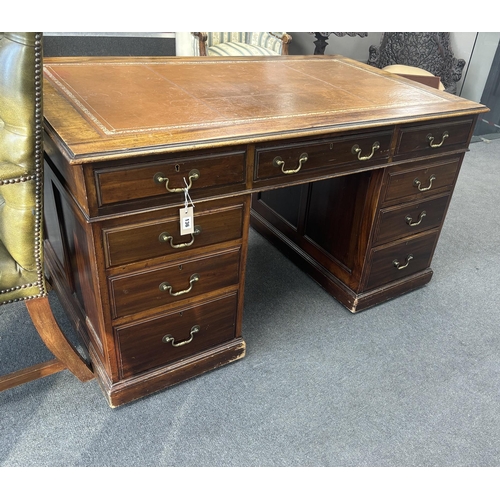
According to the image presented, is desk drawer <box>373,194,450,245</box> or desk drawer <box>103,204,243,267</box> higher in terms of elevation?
desk drawer <box>103,204,243,267</box>

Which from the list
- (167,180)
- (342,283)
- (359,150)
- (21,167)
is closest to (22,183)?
(21,167)

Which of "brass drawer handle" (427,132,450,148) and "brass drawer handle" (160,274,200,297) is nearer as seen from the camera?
"brass drawer handle" (160,274,200,297)

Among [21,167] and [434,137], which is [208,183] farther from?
[434,137]

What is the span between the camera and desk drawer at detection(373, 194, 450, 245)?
1.75 meters

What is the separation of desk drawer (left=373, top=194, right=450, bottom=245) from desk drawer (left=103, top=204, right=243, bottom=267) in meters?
0.65

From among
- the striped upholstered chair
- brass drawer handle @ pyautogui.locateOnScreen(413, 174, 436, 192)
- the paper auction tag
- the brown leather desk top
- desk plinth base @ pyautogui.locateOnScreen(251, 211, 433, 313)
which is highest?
Result: the brown leather desk top

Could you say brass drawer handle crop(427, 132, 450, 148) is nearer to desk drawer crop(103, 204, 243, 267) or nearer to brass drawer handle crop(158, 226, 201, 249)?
desk drawer crop(103, 204, 243, 267)

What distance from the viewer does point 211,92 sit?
1.48 meters

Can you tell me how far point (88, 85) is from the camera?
141 cm

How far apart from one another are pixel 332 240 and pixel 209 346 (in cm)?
72

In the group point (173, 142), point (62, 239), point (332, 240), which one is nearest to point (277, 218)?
point (332, 240)

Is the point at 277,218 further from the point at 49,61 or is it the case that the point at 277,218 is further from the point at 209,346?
the point at 49,61

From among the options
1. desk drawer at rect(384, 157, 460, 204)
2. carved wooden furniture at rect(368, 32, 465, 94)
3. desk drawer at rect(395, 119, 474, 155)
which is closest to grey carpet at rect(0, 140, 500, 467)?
desk drawer at rect(384, 157, 460, 204)

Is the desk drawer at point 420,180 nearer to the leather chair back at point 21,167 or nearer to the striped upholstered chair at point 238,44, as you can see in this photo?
the leather chair back at point 21,167
